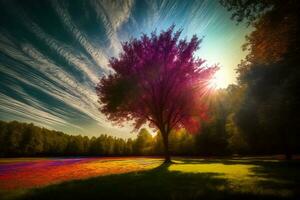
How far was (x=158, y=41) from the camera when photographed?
2205cm

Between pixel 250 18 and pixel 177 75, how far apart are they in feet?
35.8

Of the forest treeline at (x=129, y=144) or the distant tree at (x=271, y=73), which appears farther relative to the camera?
the forest treeline at (x=129, y=144)

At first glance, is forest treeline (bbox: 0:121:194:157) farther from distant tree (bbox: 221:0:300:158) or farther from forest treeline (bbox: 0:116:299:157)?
distant tree (bbox: 221:0:300:158)

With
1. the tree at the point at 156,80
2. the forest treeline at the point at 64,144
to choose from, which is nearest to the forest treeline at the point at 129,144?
the forest treeline at the point at 64,144

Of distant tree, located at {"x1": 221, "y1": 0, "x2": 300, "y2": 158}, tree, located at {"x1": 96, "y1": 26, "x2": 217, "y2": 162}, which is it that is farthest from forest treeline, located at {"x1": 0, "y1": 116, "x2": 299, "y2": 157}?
tree, located at {"x1": 96, "y1": 26, "x2": 217, "y2": 162}

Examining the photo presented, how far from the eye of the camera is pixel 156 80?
22.0m

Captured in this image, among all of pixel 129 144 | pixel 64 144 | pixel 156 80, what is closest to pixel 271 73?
pixel 156 80

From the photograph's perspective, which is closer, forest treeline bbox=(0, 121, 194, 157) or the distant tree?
the distant tree

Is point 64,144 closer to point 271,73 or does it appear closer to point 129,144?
point 129,144

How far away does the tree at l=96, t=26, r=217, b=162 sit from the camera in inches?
846

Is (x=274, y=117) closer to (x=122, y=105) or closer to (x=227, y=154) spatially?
(x=122, y=105)

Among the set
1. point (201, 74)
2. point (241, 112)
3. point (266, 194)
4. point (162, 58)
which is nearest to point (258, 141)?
point (241, 112)

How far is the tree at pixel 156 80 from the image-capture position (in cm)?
2150

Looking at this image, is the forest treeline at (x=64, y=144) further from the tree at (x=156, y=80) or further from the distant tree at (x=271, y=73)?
the tree at (x=156, y=80)
